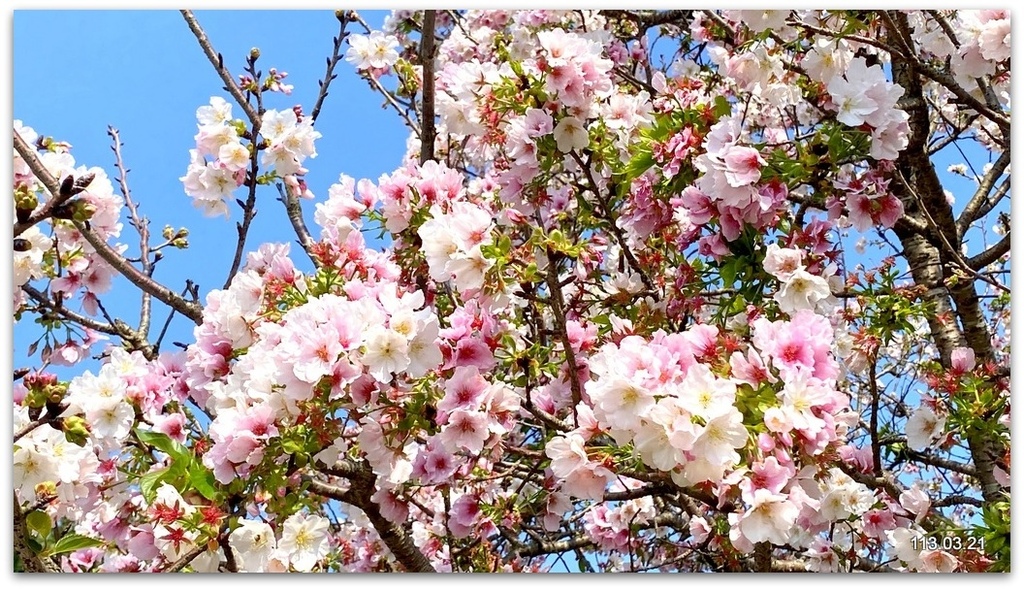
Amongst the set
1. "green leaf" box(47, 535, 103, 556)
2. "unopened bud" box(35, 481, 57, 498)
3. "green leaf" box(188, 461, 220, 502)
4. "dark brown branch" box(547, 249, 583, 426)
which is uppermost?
"dark brown branch" box(547, 249, 583, 426)

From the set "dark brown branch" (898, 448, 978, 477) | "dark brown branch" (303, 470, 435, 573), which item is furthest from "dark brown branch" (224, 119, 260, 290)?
"dark brown branch" (898, 448, 978, 477)

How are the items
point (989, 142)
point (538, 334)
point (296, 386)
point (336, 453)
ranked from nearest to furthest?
point (296, 386)
point (336, 453)
point (538, 334)
point (989, 142)

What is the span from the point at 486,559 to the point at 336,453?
46 cm

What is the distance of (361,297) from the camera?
3.84 feet

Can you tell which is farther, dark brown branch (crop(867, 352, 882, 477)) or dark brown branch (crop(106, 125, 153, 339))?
dark brown branch (crop(106, 125, 153, 339))

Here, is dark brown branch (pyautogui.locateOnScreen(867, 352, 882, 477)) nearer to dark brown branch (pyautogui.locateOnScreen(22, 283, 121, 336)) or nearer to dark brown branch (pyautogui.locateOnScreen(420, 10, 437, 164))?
dark brown branch (pyautogui.locateOnScreen(420, 10, 437, 164))

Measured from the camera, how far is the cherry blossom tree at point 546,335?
1.05 m

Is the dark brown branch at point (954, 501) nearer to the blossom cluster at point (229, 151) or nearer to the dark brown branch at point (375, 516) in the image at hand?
the dark brown branch at point (375, 516)

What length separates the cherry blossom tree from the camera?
3.43 ft

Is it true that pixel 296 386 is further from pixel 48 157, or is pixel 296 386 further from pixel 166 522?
pixel 48 157

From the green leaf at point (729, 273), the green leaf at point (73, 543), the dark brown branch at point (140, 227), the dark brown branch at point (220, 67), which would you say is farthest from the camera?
the dark brown branch at point (140, 227)

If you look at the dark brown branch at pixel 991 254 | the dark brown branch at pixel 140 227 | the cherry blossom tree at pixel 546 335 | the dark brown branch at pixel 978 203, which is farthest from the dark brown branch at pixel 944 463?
the dark brown branch at pixel 140 227

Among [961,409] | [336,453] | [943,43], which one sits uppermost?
[943,43]

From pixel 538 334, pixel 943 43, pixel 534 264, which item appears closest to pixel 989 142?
pixel 943 43
